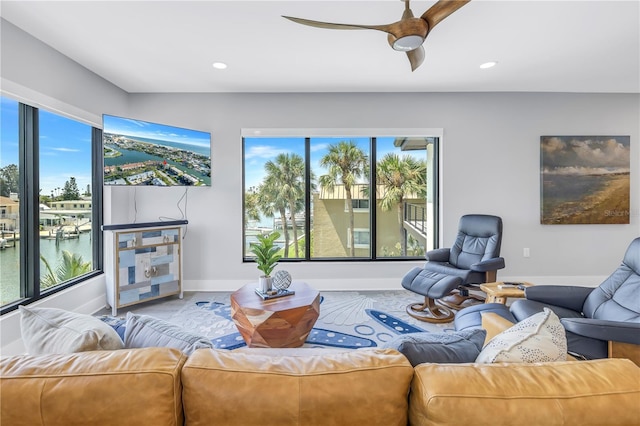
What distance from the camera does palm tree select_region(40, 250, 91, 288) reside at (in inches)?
105

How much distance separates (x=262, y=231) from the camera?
12.8 feet

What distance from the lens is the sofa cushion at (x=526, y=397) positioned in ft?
2.28

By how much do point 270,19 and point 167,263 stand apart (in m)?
2.78

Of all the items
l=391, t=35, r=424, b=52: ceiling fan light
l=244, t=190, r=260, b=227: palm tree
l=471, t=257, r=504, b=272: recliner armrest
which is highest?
l=391, t=35, r=424, b=52: ceiling fan light

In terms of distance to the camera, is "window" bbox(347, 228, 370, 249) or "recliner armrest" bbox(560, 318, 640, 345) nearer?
"recliner armrest" bbox(560, 318, 640, 345)

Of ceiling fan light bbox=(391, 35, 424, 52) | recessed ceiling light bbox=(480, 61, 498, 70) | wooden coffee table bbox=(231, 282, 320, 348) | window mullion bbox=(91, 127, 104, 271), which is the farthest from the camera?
window mullion bbox=(91, 127, 104, 271)

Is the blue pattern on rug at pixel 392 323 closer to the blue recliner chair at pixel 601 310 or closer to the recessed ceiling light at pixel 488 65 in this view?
the blue recliner chair at pixel 601 310

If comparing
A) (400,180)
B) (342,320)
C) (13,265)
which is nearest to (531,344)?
(342,320)

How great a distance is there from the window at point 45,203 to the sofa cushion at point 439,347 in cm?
309

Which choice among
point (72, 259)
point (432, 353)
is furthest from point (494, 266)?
point (72, 259)

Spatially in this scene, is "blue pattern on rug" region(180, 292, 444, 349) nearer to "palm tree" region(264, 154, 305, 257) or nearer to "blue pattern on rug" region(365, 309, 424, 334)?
"blue pattern on rug" region(365, 309, 424, 334)

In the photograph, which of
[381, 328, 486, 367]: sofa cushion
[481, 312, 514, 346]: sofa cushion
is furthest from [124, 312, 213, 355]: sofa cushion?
[481, 312, 514, 346]: sofa cushion

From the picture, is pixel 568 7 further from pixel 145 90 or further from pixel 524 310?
pixel 145 90

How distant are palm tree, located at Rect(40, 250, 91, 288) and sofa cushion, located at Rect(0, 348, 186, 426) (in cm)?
255
